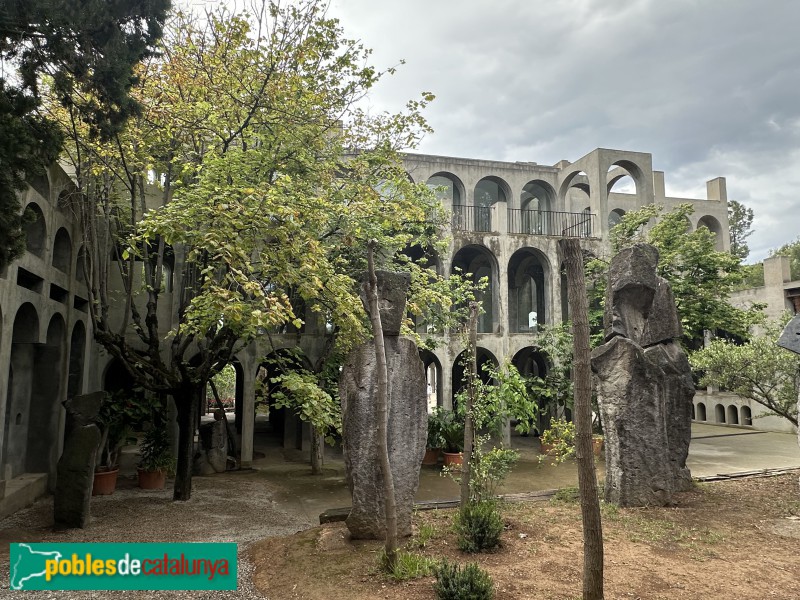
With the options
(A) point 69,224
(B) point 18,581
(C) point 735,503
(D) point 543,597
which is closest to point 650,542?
(D) point 543,597

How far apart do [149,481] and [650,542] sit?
9.95 metres

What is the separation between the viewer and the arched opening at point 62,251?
11812 mm

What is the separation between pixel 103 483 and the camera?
1099 centimetres

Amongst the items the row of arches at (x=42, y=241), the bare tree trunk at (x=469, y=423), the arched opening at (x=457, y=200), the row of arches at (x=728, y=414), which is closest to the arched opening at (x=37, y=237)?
the row of arches at (x=42, y=241)

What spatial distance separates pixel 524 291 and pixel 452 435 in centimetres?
1208

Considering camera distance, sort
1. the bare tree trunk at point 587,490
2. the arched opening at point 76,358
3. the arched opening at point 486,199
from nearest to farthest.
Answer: the bare tree trunk at point 587,490, the arched opening at point 76,358, the arched opening at point 486,199

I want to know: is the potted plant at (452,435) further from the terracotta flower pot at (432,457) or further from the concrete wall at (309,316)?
the concrete wall at (309,316)

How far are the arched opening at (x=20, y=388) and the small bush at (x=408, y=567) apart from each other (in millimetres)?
8103

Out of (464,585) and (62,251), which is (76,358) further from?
(464,585)

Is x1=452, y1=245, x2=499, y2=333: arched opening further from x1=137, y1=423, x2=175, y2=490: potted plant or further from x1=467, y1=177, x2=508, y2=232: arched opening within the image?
x1=137, y1=423, x2=175, y2=490: potted plant

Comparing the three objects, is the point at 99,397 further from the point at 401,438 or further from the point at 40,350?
the point at 401,438

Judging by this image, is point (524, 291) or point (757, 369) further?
point (524, 291)

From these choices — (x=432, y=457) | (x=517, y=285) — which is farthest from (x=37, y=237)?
(x=517, y=285)

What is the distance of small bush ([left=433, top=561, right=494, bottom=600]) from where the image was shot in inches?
188
